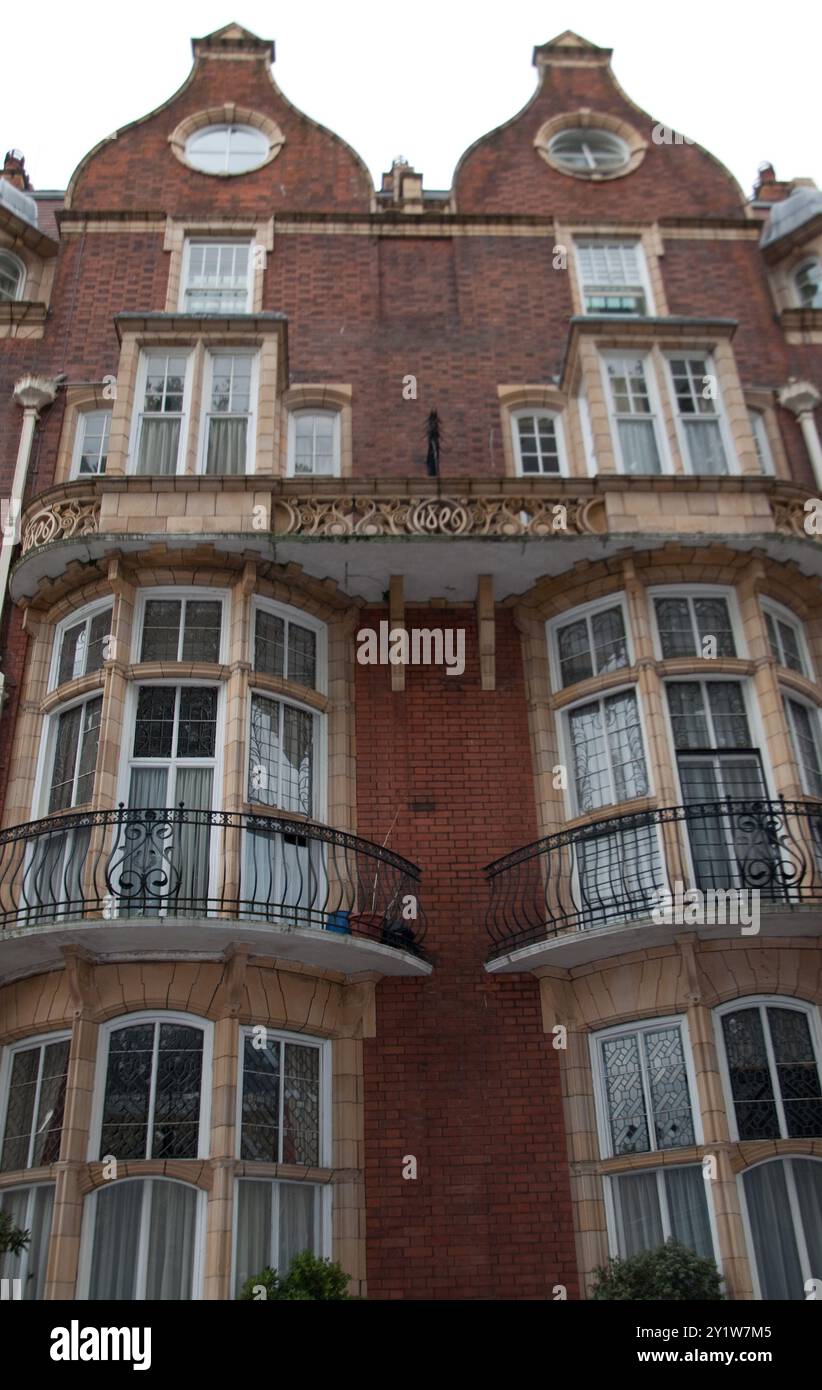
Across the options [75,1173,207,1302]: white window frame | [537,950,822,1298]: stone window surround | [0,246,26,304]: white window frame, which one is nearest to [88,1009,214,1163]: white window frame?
[75,1173,207,1302]: white window frame

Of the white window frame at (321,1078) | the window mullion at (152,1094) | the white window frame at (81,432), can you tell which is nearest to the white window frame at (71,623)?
the white window frame at (81,432)

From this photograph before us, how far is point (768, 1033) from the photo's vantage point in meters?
11.4

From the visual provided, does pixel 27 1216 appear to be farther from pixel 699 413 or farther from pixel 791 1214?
pixel 699 413

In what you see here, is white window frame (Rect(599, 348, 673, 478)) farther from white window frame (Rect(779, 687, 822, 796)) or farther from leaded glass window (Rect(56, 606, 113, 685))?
leaded glass window (Rect(56, 606, 113, 685))

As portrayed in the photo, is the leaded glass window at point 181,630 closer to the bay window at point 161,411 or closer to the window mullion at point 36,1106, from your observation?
the bay window at point 161,411

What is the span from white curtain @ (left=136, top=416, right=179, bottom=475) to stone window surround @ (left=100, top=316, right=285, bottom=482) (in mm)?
210

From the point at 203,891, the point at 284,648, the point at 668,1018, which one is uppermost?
the point at 284,648

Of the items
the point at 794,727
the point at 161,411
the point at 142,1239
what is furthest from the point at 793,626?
the point at 142,1239

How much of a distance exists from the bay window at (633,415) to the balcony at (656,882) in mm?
4830

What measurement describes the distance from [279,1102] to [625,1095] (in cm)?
329

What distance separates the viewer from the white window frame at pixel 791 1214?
408 inches

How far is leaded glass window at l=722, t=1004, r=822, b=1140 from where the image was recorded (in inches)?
434

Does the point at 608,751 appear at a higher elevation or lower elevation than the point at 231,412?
lower
